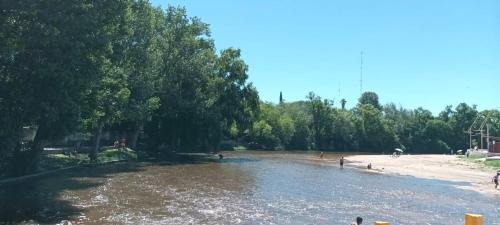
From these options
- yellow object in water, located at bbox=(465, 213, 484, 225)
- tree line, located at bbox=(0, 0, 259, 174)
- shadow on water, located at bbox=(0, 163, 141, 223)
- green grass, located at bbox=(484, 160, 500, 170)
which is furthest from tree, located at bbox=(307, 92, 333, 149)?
yellow object in water, located at bbox=(465, 213, 484, 225)

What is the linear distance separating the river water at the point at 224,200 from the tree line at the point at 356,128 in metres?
69.7

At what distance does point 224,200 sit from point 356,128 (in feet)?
379

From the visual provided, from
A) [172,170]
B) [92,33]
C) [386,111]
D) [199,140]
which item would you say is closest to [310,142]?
[199,140]

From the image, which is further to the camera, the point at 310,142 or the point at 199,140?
the point at 310,142

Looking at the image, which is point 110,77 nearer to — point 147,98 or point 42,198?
point 147,98

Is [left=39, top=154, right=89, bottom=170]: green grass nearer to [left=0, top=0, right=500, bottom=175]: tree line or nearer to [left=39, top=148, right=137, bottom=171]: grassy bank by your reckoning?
[left=39, top=148, right=137, bottom=171]: grassy bank

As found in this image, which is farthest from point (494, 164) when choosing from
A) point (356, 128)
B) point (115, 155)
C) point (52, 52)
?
point (356, 128)

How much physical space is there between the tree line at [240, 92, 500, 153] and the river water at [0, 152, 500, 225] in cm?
6968

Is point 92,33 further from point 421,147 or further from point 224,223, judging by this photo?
point 421,147

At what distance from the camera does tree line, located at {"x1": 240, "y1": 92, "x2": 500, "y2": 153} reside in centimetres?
12156

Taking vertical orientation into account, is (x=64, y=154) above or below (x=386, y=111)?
below

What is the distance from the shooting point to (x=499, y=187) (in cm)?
4481

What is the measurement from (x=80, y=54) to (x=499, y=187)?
36733 mm

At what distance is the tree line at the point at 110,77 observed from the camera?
2886 cm
